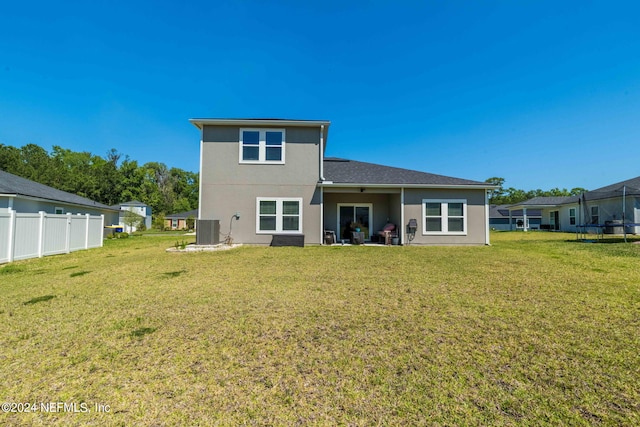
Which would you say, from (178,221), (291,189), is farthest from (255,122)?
(178,221)

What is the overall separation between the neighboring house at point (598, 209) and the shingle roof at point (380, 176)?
7476mm

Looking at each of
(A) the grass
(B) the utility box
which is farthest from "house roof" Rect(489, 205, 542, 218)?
(B) the utility box

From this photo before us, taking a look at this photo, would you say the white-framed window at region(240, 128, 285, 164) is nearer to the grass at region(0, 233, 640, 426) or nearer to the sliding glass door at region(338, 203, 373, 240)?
the sliding glass door at region(338, 203, 373, 240)

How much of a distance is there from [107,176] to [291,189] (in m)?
50.9

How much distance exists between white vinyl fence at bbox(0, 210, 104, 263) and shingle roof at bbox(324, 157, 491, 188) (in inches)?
430

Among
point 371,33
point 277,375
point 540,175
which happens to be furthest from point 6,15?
point 540,175

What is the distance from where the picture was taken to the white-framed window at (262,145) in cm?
1230

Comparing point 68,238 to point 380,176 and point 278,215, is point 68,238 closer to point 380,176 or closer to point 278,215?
point 278,215

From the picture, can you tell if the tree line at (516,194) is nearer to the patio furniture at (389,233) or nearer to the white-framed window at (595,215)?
the white-framed window at (595,215)

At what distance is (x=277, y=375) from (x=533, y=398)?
1902 millimetres

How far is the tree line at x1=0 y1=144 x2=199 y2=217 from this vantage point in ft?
131

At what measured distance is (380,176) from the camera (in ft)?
44.1

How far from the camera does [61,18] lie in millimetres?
11562

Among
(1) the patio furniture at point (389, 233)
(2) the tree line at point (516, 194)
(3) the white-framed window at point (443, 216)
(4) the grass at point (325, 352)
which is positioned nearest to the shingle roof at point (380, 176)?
(3) the white-framed window at point (443, 216)
